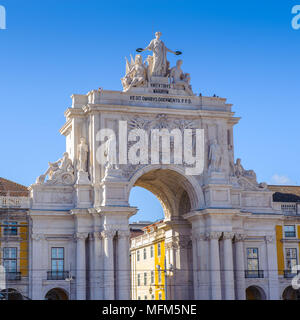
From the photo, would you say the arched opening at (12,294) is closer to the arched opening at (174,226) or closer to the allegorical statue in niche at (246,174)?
the arched opening at (174,226)

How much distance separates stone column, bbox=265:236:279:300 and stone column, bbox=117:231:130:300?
12.2 m

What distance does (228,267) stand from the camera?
59.9 metres

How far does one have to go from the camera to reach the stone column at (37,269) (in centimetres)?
5750

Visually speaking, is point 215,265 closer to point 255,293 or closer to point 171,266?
point 255,293

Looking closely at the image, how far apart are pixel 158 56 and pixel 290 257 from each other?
19646 millimetres

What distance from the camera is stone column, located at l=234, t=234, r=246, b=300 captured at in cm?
6103

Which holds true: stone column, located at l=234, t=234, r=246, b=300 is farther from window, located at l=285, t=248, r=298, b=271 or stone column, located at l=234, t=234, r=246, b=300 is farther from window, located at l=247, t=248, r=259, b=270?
window, located at l=285, t=248, r=298, b=271

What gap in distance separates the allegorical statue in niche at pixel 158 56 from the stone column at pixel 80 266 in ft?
47.2

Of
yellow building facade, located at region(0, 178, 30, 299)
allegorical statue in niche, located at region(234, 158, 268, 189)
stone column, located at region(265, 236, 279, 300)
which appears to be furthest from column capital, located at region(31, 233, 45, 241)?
stone column, located at region(265, 236, 279, 300)

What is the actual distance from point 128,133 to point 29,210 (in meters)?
9.51

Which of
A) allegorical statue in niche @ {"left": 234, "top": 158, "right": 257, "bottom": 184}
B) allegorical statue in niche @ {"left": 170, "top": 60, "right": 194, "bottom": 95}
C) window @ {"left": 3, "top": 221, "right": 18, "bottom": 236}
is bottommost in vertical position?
window @ {"left": 3, "top": 221, "right": 18, "bottom": 236}

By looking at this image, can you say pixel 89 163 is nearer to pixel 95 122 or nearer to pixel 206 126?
pixel 95 122
